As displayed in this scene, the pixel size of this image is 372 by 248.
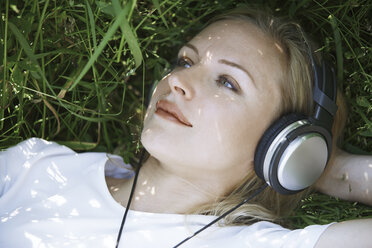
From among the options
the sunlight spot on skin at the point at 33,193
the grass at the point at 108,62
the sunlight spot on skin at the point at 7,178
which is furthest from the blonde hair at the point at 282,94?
the sunlight spot on skin at the point at 7,178

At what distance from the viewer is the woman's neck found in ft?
5.85

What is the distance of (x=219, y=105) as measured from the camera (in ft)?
5.21

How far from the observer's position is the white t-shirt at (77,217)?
1646 mm

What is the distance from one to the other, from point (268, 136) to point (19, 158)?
105 centimetres

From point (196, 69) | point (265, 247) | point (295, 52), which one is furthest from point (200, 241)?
point (295, 52)

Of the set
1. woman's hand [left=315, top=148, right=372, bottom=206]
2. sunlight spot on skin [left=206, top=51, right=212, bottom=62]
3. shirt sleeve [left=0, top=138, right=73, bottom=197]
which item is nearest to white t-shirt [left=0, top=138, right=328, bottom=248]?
shirt sleeve [left=0, top=138, right=73, bottom=197]

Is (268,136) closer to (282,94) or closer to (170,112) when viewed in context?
(282,94)

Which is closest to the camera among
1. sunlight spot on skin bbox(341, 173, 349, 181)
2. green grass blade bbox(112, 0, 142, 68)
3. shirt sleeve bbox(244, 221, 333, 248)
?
green grass blade bbox(112, 0, 142, 68)

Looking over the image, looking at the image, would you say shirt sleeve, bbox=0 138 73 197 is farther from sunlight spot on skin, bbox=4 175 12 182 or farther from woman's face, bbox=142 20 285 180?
woman's face, bbox=142 20 285 180

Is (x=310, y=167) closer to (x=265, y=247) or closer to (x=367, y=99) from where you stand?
(x=265, y=247)

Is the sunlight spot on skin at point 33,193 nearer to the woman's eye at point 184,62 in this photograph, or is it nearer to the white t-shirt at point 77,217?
the white t-shirt at point 77,217

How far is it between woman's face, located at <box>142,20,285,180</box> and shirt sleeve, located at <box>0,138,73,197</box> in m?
0.54

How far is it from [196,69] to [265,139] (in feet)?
1.18

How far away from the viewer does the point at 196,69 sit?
1.66m
